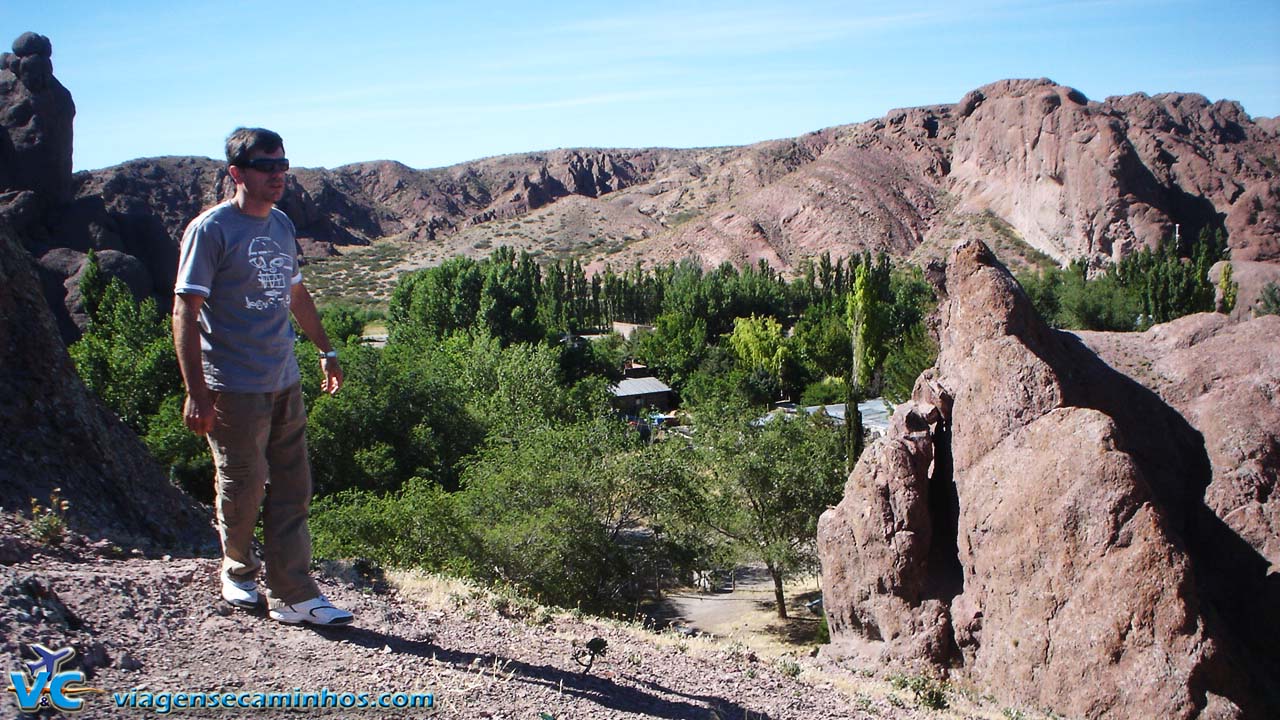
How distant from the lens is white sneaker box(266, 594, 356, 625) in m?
5.23

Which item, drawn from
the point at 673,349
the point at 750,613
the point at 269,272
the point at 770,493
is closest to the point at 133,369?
the point at 770,493

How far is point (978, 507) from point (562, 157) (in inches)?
7526

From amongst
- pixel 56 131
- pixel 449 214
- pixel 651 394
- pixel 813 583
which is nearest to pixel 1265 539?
pixel 813 583

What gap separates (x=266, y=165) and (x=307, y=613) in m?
2.54

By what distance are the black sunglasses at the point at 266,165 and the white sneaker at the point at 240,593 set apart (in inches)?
92.3

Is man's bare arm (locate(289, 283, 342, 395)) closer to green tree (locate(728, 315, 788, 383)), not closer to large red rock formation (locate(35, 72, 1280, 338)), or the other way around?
large red rock formation (locate(35, 72, 1280, 338))

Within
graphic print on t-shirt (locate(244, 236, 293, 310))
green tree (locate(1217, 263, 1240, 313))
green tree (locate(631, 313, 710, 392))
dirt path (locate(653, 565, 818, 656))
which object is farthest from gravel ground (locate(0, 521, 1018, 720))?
green tree (locate(1217, 263, 1240, 313))

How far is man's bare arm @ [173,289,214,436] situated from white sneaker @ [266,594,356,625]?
1.28m

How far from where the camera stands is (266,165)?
4.84 metres

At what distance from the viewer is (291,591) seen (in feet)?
17.1

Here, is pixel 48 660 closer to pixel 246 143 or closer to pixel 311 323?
pixel 311 323

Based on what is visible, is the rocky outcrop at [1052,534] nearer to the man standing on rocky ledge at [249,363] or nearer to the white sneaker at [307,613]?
the white sneaker at [307,613]

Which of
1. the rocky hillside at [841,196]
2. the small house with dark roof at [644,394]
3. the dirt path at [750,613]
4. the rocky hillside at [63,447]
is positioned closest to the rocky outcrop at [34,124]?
the rocky hillside at [841,196]

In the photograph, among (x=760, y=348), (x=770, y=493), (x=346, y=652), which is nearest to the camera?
(x=346, y=652)
